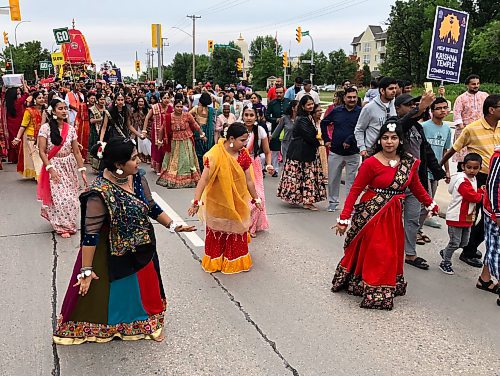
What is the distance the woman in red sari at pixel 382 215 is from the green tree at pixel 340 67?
6597cm

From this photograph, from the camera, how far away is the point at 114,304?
12.2 feet

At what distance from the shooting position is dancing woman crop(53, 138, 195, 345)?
350cm

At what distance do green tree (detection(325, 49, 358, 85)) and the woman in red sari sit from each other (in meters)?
66.0

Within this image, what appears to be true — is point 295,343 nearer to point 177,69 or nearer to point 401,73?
point 401,73

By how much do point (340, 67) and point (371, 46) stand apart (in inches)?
1552

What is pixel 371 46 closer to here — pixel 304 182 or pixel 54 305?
pixel 304 182

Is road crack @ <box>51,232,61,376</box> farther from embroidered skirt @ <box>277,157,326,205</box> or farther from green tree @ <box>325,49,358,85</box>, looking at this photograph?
green tree @ <box>325,49,358,85</box>

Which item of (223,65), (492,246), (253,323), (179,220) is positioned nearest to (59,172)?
(179,220)

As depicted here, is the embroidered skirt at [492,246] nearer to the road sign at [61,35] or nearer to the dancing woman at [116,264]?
the dancing woman at [116,264]

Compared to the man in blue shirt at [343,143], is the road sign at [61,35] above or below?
above

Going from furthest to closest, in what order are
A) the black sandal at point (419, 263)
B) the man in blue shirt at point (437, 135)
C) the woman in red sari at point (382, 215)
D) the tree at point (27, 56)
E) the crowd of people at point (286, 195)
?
1. the tree at point (27, 56)
2. the man in blue shirt at point (437, 135)
3. the black sandal at point (419, 263)
4. the woman in red sari at point (382, 215)
5. the crowd of people at point (286, 195)

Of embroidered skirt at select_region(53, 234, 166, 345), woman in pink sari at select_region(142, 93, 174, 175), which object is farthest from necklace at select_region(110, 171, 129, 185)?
woman in pink sari at select_region(142, 93, 174, 175)

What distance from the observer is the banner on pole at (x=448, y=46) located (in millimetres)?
7488

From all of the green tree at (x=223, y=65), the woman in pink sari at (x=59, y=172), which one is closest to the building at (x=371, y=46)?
the green tree at (x=223, y=65)
